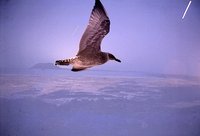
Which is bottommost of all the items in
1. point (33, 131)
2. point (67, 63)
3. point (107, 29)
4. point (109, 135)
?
point (109, 135)

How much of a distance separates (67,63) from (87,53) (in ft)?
1.32

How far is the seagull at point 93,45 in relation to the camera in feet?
9.67

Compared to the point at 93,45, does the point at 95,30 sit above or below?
above

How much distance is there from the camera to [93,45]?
311 cm

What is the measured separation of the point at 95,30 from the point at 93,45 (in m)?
0.20

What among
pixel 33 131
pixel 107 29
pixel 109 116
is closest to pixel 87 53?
pixel 107 29

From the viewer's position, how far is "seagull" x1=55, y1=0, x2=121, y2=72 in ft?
9.67

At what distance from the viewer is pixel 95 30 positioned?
9.92 ft

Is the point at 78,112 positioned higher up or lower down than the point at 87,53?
lower down

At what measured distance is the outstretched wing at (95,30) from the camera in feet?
Result: 9.44

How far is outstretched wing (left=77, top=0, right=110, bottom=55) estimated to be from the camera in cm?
288

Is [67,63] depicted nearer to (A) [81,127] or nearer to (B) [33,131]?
(B) [33,131]

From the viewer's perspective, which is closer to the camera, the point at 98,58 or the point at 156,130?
the point at 98,58

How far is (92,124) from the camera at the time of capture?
40.2 m
